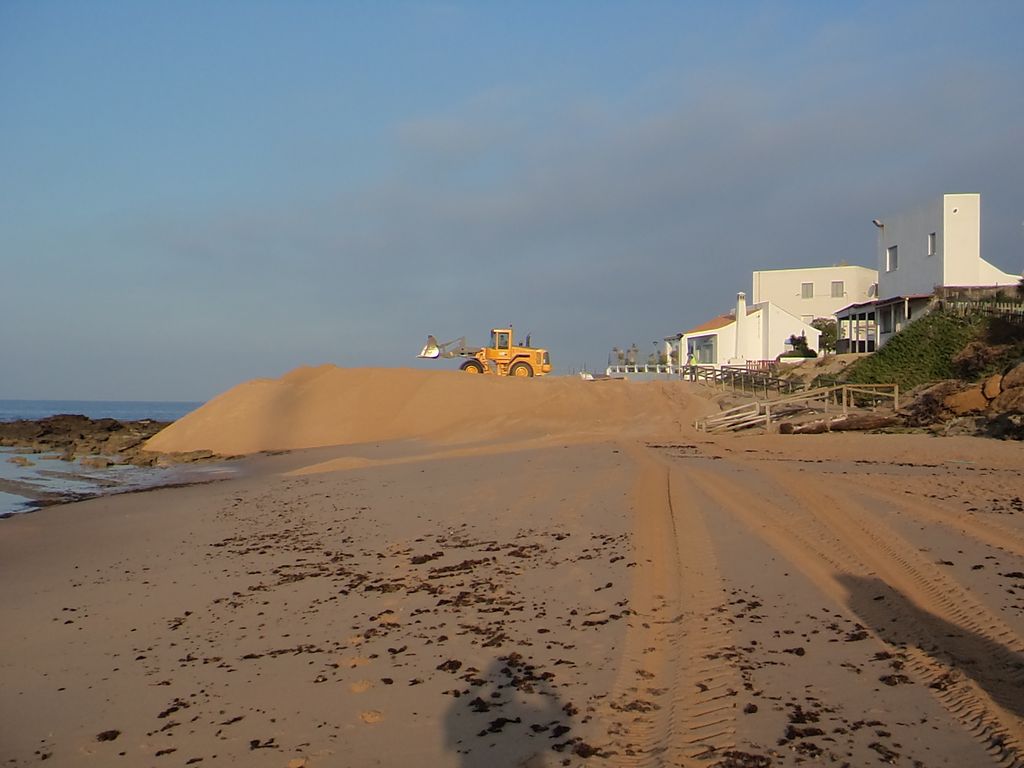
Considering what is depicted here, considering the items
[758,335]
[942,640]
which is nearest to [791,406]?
[942,640]

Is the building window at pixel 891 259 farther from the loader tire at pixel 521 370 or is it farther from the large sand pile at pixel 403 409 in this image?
the loader tire at pixel 521 370

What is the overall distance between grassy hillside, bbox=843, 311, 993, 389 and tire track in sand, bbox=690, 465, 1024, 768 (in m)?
17.9

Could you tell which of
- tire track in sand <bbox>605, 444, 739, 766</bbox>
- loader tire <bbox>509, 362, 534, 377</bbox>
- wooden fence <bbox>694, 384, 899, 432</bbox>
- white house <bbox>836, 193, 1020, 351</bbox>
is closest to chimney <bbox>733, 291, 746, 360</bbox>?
white house <bbox>836, 193, 1020, 351</bbox>

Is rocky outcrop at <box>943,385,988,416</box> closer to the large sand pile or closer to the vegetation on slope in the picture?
the vegetation on slope

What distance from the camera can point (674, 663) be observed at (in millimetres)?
5391

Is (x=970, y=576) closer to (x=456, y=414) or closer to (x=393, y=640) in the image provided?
(x=393, y=640)

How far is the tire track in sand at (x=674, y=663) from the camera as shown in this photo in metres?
4.30

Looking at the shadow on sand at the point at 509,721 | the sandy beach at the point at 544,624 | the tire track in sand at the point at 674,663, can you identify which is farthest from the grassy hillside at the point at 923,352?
the shadow on sand at the point at 509,721

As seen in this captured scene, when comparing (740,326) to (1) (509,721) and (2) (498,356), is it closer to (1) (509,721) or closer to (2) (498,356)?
(2) (498,356)

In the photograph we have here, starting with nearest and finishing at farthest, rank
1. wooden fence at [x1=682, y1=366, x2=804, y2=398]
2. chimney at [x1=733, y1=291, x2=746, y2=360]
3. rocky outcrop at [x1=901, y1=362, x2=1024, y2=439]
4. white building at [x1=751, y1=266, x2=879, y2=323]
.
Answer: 1. rocky outcrop at [x1=901, y1=362, x2=1024, y2=439]
2. wooden fence at [x1=682, y1=366, x2=804, y2=398]
3. chimney at [x1=733, y1=291, x2=746, y2=360]
4. white building at [x1=751, y1=266, x2=879, y2=323]

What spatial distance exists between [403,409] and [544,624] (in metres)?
24.5

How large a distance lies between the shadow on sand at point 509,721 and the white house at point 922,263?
3111cm

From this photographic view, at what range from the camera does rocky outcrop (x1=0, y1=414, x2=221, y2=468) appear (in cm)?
2867

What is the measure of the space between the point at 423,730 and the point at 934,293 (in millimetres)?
34369
